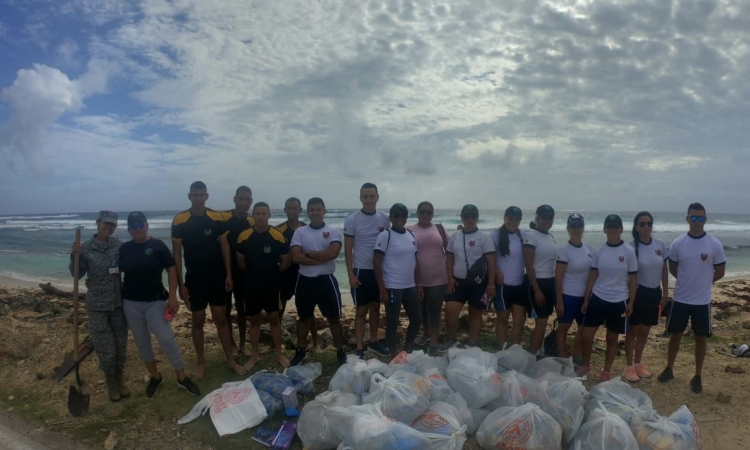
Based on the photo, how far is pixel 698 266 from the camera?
430 cm

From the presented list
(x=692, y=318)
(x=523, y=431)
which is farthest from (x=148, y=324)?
(x=692, y=318)

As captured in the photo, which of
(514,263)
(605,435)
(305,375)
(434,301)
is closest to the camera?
(605,435)

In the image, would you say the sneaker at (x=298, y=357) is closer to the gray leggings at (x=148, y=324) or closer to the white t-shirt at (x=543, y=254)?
the gray leggings at (x=148, y=324)

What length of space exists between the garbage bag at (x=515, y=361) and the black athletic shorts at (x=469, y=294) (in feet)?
2.22

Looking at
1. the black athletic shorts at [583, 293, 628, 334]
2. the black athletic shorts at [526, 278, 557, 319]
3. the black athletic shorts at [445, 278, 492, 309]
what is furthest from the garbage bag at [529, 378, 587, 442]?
the black athletic shorts at [445, 278, 492, 309]

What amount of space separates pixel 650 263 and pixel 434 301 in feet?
7.74

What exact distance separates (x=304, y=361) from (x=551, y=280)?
301 centimetres

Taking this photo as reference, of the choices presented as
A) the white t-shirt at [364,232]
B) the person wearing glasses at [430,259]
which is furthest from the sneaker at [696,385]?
the white t-shirt at [364,232]

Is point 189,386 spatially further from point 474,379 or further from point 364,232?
point 474,379

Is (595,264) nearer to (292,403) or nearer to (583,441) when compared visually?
(583,441)

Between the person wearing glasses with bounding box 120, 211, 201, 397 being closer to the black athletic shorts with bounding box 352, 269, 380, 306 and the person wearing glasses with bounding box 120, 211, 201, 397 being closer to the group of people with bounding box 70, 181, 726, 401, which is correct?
the group of people with bounding box 70, 181, 726, 401

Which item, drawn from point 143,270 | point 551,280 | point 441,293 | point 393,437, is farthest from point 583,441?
point 143,270

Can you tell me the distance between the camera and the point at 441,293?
494cm

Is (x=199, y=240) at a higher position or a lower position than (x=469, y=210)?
lower
